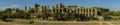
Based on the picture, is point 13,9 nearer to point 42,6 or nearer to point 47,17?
point 42,6

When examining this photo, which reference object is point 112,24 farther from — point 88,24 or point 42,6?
point 42,6

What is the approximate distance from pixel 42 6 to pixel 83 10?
10.9m

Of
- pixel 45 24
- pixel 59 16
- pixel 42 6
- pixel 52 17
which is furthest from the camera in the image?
Answer: pixel 42 6

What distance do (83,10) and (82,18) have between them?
1284cm

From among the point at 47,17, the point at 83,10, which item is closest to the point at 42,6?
the point at 83,10

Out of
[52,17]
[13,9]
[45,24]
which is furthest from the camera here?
[13,9]

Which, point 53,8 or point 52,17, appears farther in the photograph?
point 53,8

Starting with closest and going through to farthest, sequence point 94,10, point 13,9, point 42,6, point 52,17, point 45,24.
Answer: point 45,24 → point 52,17 → point 94,10 → point 42,6 → point 13,9

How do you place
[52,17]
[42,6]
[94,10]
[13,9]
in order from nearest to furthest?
1. [52,17]
2. [94,10]
3. [42,6]
4. [13,9]

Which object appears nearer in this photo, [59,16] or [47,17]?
[59,16]

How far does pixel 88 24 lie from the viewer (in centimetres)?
4097

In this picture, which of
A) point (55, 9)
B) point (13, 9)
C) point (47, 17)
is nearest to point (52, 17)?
point (47, 17)

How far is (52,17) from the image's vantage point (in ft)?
181

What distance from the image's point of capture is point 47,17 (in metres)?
55.5
